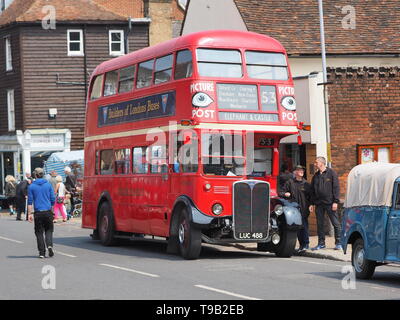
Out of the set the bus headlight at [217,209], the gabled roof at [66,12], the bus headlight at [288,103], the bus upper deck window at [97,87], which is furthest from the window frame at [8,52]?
the bus headlight at [217,209]

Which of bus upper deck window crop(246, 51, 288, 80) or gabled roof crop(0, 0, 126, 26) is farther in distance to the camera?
gabled roof crop(0, 0, 126, 26)

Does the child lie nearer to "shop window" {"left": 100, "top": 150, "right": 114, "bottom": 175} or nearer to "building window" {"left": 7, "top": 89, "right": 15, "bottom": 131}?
"shop window" {"left": 100, "top": 150, "right": 114, "bottom": 175}

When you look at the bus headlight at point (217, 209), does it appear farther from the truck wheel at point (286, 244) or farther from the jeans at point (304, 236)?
the jeans at point (304, 236)

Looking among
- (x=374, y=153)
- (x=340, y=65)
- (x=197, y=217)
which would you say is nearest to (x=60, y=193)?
(x=340, y=65)

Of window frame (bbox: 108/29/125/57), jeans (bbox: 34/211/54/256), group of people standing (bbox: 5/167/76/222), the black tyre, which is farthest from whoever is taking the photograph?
window frame (bbox: 108/29/125/57)

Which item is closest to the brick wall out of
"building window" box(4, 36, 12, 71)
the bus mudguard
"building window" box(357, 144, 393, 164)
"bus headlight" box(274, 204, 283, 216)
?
"building window" box(357, 144, 393, 164)

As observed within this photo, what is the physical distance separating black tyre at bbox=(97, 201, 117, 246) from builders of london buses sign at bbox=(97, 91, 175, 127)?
7.19 feet

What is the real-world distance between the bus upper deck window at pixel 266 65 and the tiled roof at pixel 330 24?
1497cm

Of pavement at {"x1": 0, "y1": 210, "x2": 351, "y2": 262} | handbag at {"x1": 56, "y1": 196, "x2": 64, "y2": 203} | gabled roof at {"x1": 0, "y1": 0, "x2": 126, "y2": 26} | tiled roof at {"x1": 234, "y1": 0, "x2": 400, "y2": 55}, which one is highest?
gabled roof at {"x1": 0, "y1": 0, "x2": 126, "y2": 26}

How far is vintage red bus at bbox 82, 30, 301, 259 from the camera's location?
20484mm

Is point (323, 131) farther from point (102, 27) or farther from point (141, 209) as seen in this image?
point (102, 27)

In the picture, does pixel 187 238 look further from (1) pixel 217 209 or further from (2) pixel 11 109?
(2) pixel 11 109

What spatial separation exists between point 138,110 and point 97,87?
3480mm

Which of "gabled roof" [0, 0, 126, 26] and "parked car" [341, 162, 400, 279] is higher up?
"gabled roof" [0, 0, 126, 26]
